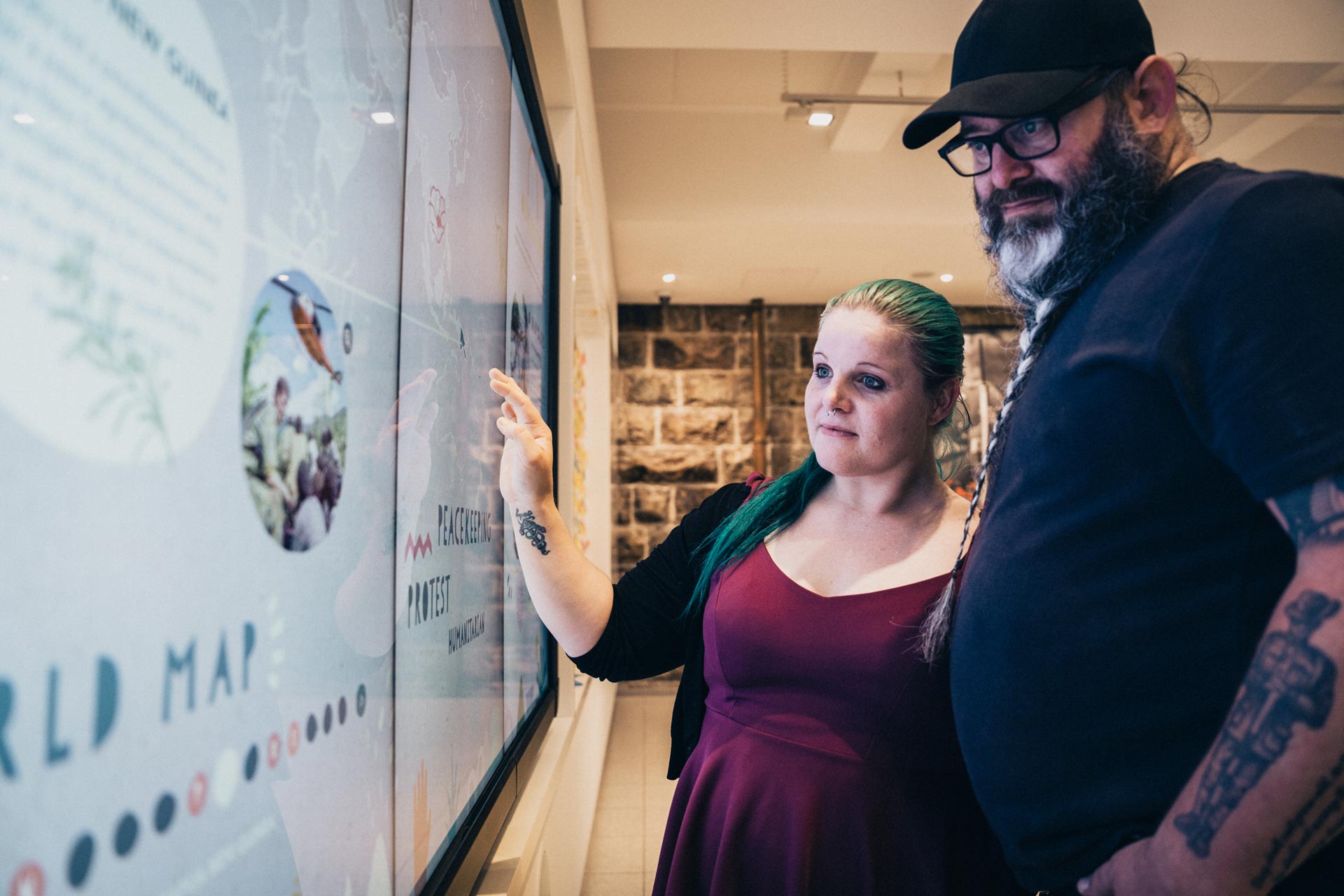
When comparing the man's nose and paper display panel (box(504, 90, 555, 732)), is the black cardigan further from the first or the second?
the man's nose

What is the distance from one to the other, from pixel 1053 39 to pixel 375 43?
27.8 inches

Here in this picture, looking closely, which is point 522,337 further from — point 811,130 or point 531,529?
point 811,130

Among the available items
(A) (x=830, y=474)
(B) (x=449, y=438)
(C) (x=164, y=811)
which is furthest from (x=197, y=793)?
(A) (x=830, y=474)

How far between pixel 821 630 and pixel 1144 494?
54cm

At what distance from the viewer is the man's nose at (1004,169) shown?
0.94 meters

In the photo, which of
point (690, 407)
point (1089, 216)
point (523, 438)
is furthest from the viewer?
point (690, 407)

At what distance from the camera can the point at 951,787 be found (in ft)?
3.80

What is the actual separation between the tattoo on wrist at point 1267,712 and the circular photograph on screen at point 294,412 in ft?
2.48

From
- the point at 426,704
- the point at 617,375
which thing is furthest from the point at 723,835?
the point at 617,375

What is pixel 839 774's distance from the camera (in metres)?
1.14

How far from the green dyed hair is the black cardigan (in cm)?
3

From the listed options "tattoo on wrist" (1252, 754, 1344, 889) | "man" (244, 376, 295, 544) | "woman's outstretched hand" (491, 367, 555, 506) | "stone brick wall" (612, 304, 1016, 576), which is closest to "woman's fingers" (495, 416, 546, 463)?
"woman's outstretched hand" (491, 367, 555, 506)

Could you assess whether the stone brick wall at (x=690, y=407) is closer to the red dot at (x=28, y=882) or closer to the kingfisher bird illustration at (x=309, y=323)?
the kingfisher bird illustration at (x=309, y=323)

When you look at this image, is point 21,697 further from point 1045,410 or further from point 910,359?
point 910,359
